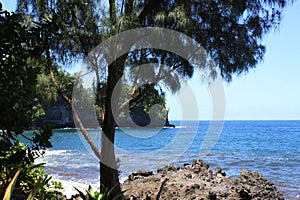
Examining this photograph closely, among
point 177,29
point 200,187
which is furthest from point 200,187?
point 177,29

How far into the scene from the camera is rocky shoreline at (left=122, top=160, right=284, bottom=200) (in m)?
6.84

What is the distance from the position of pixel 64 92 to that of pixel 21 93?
4.04 metres

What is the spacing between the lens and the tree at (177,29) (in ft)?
16.4

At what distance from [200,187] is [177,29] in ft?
11.4

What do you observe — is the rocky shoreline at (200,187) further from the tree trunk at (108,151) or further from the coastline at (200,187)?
the tree trunk at (108,151)

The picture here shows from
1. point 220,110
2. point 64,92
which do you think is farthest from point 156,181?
point 220,110

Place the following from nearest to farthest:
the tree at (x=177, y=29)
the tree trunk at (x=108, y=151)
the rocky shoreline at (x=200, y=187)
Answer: the tree at (x=177, y=29) → the tree trunk at (x=108, y=151) → the rocky shoreline at (x=200, y=187)

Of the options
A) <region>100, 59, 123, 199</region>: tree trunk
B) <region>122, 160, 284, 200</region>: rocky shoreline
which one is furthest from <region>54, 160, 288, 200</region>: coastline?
<region>100, 59, 123, 199</region>: tree trunk

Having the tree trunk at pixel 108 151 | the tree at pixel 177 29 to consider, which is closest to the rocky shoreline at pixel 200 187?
the tree trunk at pixel 108 151

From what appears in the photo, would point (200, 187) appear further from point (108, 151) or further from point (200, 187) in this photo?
point (108, 151)

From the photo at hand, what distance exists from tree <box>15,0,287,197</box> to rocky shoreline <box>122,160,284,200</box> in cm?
167

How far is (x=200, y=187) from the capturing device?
704 centimetres

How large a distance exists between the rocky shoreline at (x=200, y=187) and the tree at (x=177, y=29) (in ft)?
5.47

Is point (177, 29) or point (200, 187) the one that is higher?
point (177, 29)
